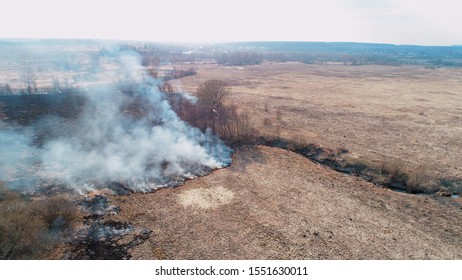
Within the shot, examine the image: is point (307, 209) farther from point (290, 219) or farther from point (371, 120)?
point (371, 120)

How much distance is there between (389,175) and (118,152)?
26.2 metres

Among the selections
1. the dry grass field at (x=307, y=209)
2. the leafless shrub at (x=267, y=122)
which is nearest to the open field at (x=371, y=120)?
the leafless shrub at (x=267, y=122)

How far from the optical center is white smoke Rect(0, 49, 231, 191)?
26.2 m

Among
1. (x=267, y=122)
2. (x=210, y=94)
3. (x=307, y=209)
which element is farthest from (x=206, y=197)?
(x=210, y=94)

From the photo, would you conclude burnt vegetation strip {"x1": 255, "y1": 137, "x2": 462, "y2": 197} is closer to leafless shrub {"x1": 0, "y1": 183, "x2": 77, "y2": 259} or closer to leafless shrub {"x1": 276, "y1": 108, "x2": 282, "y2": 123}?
leafless shrub {"x1": 276, "y1": 108, "x2": 282, "y2": 123}

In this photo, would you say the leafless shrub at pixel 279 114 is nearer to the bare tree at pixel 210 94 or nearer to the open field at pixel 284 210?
the open field at pixel 284 210

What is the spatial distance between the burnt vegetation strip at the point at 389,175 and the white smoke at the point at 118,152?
10.5m

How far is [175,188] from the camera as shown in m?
25.6

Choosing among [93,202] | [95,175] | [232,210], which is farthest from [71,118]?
[232,210]

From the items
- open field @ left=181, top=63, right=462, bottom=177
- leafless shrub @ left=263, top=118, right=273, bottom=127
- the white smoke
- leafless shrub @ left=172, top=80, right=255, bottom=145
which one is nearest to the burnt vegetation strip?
open field @ left=181, top=63, right=462, bottom=177

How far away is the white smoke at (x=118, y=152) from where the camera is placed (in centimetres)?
2617

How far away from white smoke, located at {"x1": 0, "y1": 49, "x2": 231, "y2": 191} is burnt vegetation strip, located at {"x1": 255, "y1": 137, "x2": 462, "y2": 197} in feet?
34.4

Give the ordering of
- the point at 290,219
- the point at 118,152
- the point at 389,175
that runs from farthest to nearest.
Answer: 1. the point at 118,152
2. the point at 389,175
3. the point at 290,219

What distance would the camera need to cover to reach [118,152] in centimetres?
3044
